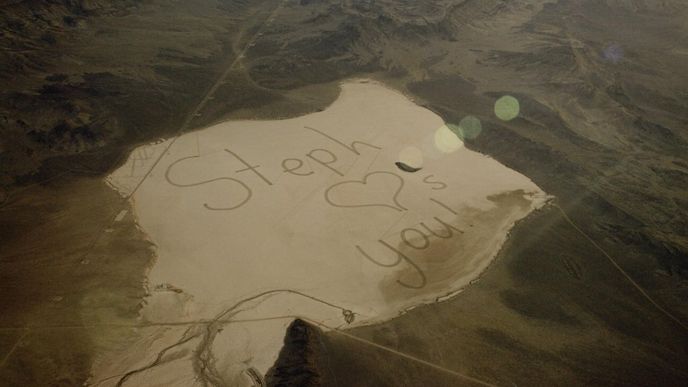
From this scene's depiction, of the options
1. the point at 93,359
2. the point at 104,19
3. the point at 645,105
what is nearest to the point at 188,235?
the point at 93,359

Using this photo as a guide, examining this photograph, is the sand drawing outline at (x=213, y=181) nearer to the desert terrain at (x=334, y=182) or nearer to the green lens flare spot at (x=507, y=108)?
the desert terrain at (x=334, y=182)

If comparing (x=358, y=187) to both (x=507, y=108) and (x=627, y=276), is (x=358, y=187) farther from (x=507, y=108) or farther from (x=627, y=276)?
(x=507, y=108)

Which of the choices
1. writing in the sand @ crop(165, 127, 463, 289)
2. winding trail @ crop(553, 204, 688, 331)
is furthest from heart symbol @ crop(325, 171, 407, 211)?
winding trail @ crop(553, 204, 688, 331)

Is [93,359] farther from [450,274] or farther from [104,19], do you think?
[104,19]

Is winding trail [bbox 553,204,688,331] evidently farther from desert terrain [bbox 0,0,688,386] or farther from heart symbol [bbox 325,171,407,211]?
heart symbol [bbox 325,171,407,211]

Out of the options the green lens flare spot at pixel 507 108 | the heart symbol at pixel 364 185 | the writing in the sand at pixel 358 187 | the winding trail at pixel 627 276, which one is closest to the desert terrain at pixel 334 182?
the winding trail at pixel 627 276
